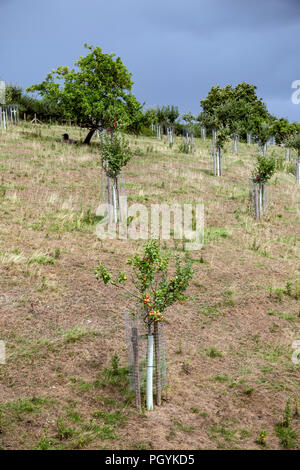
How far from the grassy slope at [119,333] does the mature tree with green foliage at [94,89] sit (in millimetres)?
11153

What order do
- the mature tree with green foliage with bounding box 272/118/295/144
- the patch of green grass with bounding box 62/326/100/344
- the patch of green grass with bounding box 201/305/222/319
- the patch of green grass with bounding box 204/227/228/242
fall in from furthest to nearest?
the mature tree with green foliage with bounding box 272/118/295/144, the patch of green grass with bounding box 204/227/228/242, the patch of green grass with bounding box 201/305/222/319, the patch of green grass with bounding box 62/326/100/344

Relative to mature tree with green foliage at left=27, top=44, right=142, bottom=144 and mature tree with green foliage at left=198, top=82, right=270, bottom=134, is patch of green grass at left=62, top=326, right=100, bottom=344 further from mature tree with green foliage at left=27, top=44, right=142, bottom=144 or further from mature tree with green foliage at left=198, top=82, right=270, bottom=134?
mature tree with green foliage at left=198, top=82, right=270, bottom=134

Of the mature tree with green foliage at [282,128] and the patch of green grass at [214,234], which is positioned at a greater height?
the mature tree with green foliage at [282,128]

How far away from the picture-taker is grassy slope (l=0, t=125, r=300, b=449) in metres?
7.83

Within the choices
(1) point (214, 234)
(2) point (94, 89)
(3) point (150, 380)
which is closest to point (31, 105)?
(2) point (94, 89)

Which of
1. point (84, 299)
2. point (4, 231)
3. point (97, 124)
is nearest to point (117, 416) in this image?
point (84, 299)

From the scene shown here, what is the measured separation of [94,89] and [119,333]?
84.6 feet

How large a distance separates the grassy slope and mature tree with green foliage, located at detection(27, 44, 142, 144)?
11153mm

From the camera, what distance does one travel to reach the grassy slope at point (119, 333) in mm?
7832

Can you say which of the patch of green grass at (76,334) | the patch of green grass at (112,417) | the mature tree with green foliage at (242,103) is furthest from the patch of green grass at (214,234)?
the mature tree with green foliage at (242,103)

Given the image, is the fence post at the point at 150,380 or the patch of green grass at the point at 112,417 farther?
the fence post at the point at 150,380

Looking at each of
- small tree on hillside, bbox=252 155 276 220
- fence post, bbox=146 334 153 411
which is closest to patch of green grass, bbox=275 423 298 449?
fence post, bbox=146 334 153 411

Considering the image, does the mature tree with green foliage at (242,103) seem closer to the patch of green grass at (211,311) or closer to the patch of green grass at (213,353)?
the patch of green grass at (211,311)

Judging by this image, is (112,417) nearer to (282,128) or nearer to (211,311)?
(211,311)
